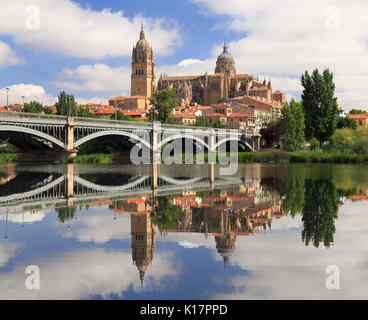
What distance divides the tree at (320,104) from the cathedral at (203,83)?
88677 mm

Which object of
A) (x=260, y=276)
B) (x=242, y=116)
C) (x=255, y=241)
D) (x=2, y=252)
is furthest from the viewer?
(x=242, y=116)

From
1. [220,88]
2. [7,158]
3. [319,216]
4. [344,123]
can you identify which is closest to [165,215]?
[319,216]

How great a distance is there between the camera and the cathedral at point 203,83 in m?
155

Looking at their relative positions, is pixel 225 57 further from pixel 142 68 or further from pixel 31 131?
pixel 31 131

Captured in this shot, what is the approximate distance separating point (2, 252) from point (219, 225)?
517cm

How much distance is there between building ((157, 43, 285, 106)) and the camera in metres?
154

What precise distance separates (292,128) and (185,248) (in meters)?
57.2

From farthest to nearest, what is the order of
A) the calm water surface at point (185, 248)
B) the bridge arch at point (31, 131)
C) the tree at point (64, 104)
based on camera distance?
the tree at point (64, 104), the bridge arch at point (31, 131), the calm water surface at point (185, 248)

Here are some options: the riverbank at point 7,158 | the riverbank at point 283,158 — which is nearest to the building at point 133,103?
the riverbank at point 283,158

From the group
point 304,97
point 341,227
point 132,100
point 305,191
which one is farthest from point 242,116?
point 341,227

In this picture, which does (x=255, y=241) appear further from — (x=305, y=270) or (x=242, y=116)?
(x=242, y=116)

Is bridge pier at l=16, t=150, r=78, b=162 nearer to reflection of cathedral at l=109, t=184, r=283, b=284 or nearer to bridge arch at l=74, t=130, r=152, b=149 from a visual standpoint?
bridge arch at l=74, t=130, r=152, b=149

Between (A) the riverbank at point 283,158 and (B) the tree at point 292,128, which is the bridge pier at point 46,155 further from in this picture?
(B) the tree at point 292,128
